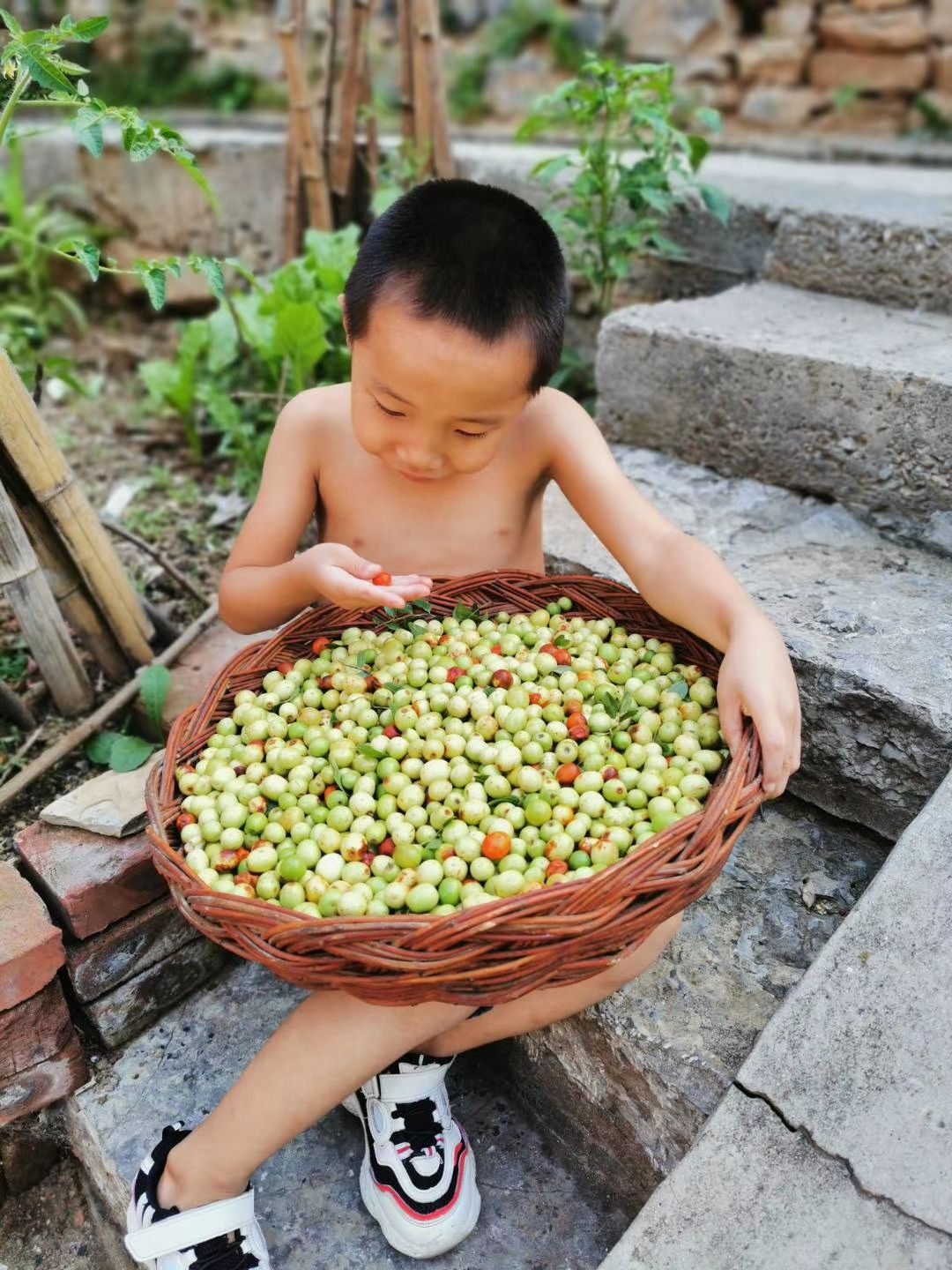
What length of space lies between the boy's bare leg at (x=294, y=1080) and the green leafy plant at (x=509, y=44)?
7.31 metres

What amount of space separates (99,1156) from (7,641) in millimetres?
1237

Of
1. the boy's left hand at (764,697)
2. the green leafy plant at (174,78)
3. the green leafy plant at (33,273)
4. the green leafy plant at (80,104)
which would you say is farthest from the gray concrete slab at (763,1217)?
the green leafy plant at (174,78)

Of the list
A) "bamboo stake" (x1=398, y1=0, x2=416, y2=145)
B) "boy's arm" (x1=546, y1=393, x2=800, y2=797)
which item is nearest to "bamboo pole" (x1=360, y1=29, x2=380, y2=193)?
"bamboo stake" (x1=398, y1=0, x2=416, y2=145)

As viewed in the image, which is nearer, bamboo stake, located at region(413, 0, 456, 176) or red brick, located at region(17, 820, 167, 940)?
red brick, located at region(17, 820, 167, 940)

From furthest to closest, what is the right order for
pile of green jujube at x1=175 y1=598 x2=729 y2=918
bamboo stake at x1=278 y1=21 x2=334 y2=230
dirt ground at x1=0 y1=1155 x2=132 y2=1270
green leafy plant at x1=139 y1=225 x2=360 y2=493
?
bamboo stake at x1=278 y1=21 x2=334 y2=230
green leafy plant at x1=139 y1=225 x2=360 y2=493
dirt ground at x1=0 y1=1155 x2=132 y2=1270
pile of green jujube at x1=175 y1=598 x2=729 y2=918

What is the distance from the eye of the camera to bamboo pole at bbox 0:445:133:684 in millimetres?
2016

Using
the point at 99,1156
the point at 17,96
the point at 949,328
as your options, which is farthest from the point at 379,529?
the point at 949,328

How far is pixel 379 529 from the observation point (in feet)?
6.64

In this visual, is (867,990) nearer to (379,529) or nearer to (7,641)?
(379,529)

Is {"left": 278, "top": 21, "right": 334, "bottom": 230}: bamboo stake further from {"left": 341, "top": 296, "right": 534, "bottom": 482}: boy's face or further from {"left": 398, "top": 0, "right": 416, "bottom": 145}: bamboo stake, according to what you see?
{"left": 341, "top": 296, "right": 534, "bottom": 482}: boy's face

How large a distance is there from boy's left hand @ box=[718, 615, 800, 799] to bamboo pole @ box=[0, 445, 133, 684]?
138 centimetres

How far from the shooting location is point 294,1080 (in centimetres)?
146

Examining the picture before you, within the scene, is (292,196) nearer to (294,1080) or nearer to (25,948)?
(25,948)

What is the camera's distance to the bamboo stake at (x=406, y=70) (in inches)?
132
